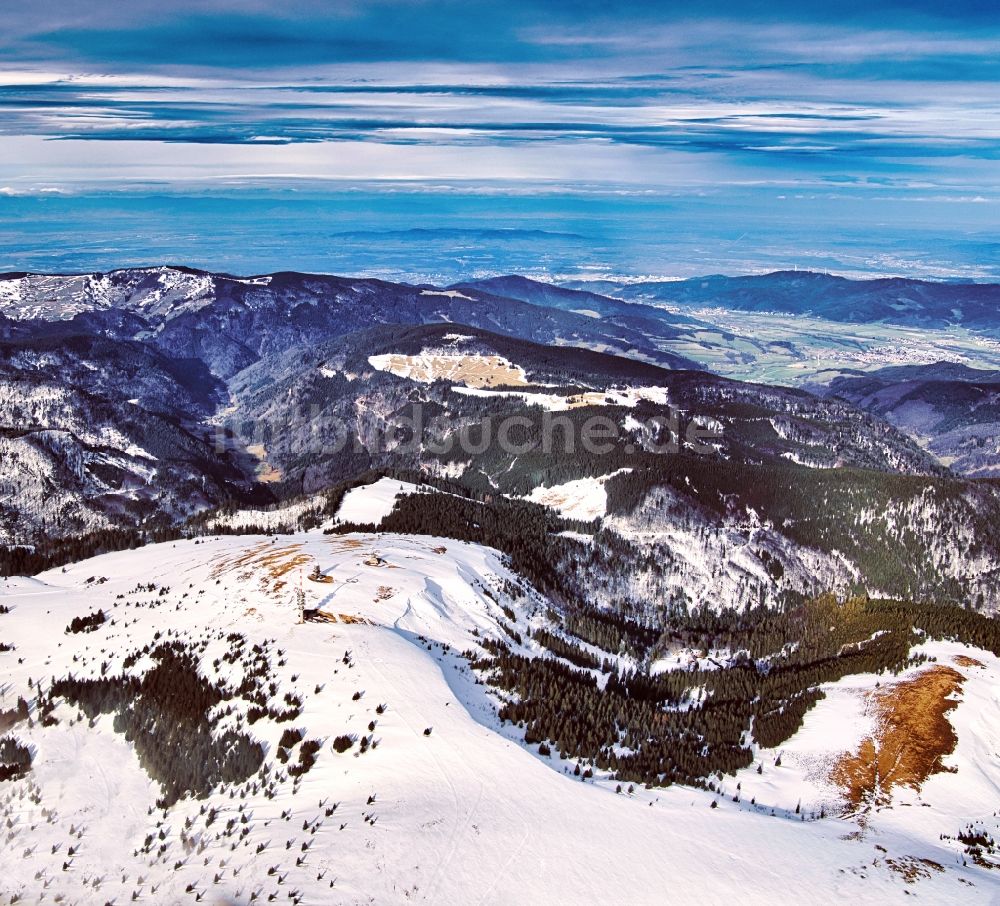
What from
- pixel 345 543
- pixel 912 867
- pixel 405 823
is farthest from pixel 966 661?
pixel 345 543

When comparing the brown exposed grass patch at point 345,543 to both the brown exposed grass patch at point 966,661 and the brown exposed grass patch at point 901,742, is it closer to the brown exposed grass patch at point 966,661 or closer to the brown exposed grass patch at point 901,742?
the brown exposed grass patch at point 901,742

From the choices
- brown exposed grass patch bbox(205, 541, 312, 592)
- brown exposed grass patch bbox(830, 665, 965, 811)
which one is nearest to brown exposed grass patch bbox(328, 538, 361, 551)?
brown exposed grass patch bbox(205, 541, 312, 592)

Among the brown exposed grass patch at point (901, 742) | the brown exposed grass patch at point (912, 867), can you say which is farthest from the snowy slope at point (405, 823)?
the brown exposed grass patch at point (901, 742)

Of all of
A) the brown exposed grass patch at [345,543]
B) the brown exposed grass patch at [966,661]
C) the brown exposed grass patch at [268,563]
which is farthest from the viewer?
the brown exposed grass patch at [345,543]

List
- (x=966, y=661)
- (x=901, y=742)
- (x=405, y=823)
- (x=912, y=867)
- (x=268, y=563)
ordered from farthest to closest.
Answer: (x=268, y=563) < (x=966, y=661) < (x=901, y=742) < (x=912, y=867) < (x=405, y=823)

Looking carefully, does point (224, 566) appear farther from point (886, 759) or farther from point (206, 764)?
point (886, 759)

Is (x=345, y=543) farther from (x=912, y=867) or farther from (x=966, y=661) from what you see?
(x=912, y=867)
